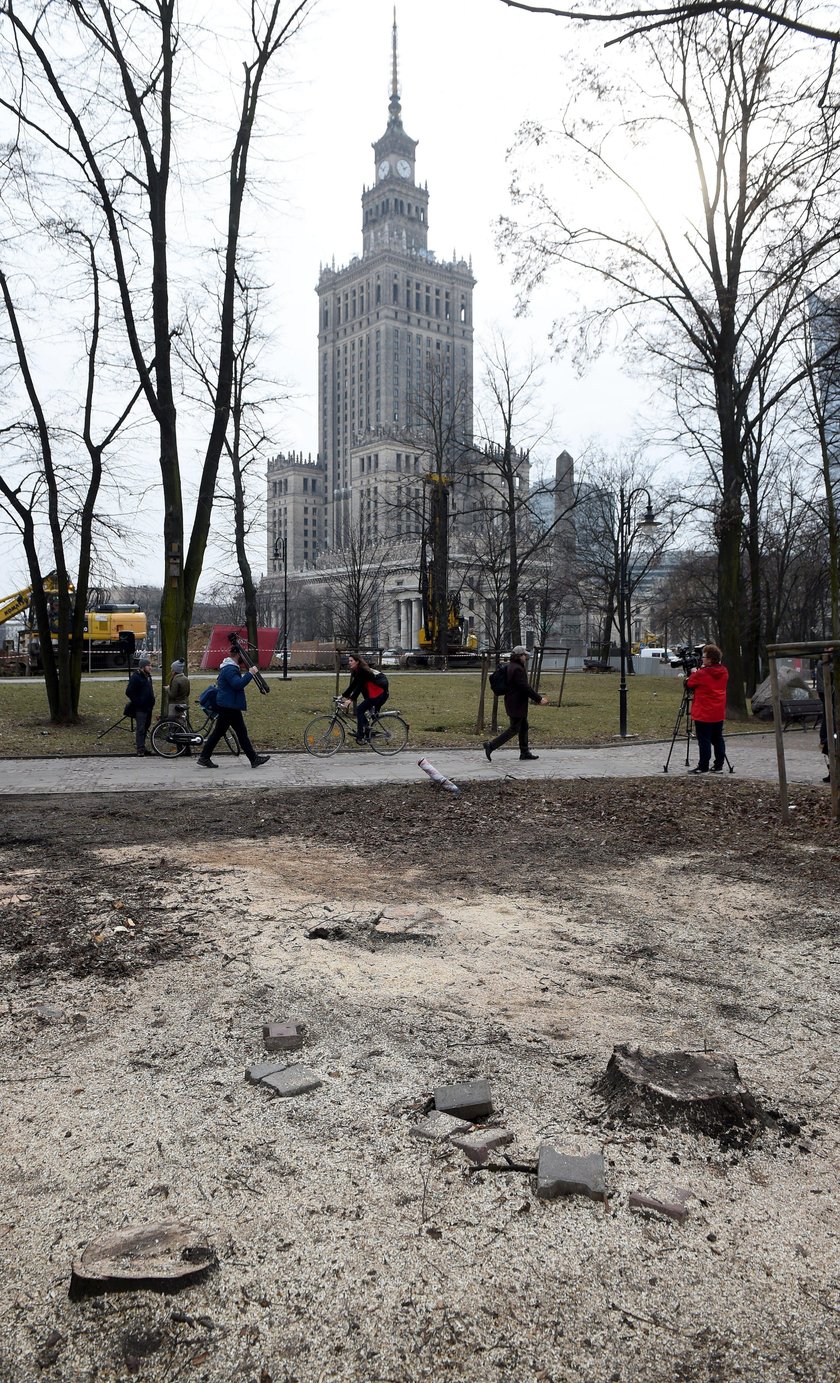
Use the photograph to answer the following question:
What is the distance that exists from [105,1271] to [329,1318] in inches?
23.0

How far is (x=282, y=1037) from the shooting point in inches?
148

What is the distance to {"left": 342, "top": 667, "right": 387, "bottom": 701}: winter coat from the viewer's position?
49.6 feet

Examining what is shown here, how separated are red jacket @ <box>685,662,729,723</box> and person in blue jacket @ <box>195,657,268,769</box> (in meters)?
6.30

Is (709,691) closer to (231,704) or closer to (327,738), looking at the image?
(327,738)

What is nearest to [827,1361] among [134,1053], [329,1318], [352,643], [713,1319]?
[713,1319]

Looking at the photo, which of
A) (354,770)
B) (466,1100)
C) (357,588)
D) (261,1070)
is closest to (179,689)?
(354,770)

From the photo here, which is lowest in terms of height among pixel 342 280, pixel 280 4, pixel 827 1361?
pixel 827 1361

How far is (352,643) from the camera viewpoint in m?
56.2

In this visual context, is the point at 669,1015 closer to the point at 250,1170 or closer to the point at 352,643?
the point at 250,1170

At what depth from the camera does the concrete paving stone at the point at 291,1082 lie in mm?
3340

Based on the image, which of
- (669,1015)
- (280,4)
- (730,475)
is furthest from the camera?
(730,475)

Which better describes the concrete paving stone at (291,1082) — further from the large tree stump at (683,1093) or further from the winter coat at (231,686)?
the winter coat at (231,686)

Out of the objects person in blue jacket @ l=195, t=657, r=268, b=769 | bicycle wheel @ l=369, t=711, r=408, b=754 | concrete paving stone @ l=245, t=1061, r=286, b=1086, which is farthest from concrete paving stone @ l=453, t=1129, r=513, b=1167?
bicycle wheel @ l=369, t=711, r=408, b=754

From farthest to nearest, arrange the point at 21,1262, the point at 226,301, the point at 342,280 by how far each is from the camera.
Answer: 1. the point at 342,280
2. the point at 226,301
3. the point at 21,1262
